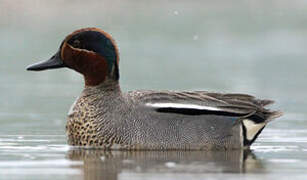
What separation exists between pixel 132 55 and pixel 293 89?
475 cm

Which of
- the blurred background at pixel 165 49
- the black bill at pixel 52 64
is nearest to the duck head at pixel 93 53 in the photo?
the black bill at pixel 52 64

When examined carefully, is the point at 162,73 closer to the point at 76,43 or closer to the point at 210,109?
the point at 76,43

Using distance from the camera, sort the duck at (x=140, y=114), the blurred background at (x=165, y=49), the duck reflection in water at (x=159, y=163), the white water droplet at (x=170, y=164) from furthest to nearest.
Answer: the blurred background at (x=165, y=49), the duck at (x=140, y=114), the white water droplet at (x=170, y=164), the duck reflection in water at (x=159, y=163)

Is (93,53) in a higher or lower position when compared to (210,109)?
higher

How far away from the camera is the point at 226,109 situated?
37.2 feet

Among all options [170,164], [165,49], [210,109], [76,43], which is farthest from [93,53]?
[165,49]

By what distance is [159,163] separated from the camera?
998 centimetres

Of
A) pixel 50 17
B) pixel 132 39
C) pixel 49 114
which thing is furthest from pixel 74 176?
pixel 50 17

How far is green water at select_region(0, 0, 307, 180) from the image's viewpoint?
9812mm

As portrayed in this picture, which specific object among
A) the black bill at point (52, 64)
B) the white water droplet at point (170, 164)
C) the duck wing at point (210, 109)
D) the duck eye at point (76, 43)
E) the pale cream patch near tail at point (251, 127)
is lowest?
the white water droplet at point (170, 164)

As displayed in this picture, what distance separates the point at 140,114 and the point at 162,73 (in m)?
7.48

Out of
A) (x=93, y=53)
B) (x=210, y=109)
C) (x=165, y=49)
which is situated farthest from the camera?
(x=165, y=49)

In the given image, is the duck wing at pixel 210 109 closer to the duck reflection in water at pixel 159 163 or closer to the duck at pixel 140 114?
the duck at pixel 140 114

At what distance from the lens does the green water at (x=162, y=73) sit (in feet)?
32.2
